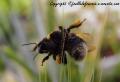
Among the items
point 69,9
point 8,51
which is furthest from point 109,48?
point 8,51

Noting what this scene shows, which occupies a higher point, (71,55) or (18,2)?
(18,2)

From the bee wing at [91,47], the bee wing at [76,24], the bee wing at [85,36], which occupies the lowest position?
the bee wing at [91,47]

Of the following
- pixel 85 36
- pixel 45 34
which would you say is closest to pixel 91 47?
pixel 85 36

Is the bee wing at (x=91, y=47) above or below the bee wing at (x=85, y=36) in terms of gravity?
below

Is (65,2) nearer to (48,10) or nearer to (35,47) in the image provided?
(48,10)

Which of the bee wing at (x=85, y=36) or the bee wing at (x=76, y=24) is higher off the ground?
the bee wing at (x=76, y=24)
